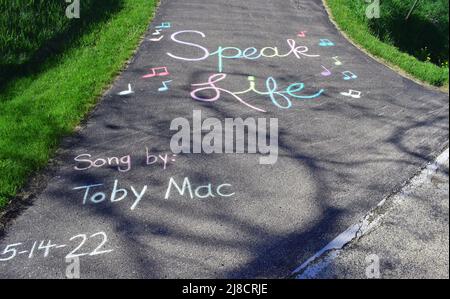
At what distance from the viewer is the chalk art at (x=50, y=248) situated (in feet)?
14.1

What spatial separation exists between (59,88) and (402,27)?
9.40m

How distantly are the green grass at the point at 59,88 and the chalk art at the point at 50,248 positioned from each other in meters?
0.80

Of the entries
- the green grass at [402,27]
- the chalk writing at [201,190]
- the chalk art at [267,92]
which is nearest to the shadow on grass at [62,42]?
the chalk art at [267,92]

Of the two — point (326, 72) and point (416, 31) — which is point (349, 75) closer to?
point (326, 72)

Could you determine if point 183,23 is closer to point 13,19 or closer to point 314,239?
point 13,19

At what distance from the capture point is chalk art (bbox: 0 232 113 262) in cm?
429

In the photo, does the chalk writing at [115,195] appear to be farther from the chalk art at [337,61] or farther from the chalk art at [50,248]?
the chalk art at [337,61]

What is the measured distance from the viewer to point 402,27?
1214 cm

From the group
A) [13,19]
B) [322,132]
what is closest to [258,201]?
[322,132]

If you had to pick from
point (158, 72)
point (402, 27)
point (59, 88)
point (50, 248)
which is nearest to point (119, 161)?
point (50, 248)

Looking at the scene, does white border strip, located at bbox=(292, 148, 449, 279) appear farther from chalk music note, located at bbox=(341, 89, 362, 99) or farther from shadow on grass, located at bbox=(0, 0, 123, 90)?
shadow on grass, located at bbox=(0, 0, 123, 90)

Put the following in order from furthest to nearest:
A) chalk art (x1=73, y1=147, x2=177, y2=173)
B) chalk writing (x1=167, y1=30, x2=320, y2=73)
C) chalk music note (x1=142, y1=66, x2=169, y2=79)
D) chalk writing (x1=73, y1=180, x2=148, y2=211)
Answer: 1. chalk writing (x1=167, y1=30, x2=320, y2=73)
2. chalk music note (x1=142, y1=66, x2=169, y2=79)
3. chalk art (x1=73, y1=147, x2=177, y2=173)
4. chalk writing (x1=73, y1=180, x2=148, y2=211)

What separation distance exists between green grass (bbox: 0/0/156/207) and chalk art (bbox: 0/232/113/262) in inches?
31.4

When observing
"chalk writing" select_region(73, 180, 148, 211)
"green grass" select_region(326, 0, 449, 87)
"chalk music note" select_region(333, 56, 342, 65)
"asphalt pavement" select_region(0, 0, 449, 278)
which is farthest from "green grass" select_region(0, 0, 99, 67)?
"green grass" select_region(326, 0, 449, 87)
